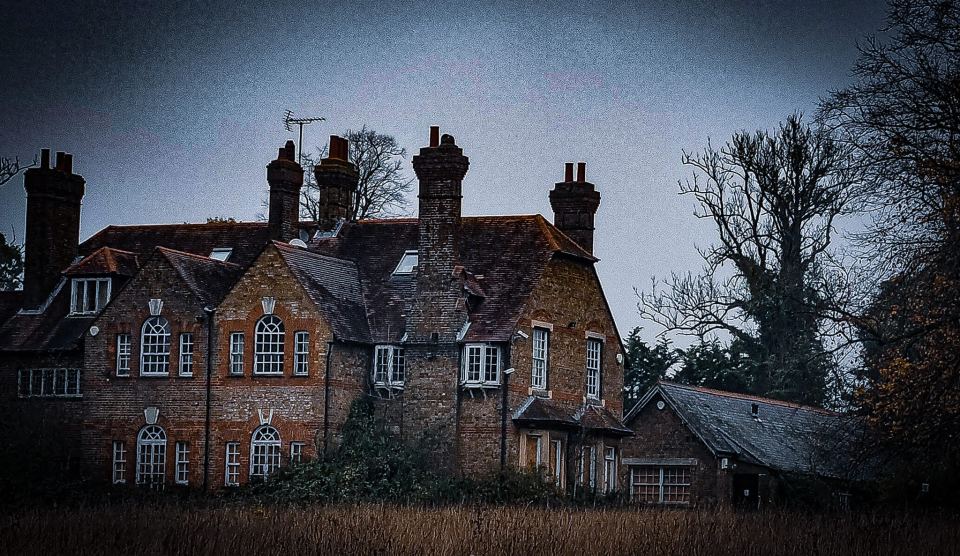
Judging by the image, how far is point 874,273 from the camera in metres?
27.2

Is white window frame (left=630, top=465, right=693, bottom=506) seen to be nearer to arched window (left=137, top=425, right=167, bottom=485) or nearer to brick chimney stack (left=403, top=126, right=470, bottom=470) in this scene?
brick chimney stack (left=403, top=126, right=470, bottom=470)

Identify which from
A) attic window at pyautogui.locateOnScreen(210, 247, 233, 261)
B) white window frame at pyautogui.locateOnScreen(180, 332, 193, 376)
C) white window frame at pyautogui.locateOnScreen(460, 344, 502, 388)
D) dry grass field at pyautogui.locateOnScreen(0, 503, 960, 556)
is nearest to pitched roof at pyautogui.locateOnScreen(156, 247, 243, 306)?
white window frame at pyautogui.locateOnScreen(180, 332, 193, 376)

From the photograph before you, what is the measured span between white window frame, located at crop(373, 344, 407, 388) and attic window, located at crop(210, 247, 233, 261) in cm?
762

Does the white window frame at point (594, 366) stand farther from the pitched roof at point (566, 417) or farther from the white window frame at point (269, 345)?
the white window frame at point (269, 345)

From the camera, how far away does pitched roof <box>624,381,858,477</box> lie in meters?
50.0

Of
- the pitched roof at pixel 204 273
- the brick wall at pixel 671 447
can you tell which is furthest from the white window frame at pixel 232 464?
the brick wall at pixel 671 447

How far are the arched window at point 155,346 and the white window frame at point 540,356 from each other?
10.7 m

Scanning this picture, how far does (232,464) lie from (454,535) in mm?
22702

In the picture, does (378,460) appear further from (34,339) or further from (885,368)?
(885,368)

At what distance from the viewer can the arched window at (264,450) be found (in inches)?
1796

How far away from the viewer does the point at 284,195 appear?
50.5 metres

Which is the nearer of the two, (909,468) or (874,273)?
(874,273)

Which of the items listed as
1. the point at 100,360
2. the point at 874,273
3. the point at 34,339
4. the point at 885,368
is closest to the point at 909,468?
the point at 885,368

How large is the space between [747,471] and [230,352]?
16248 millimetres
